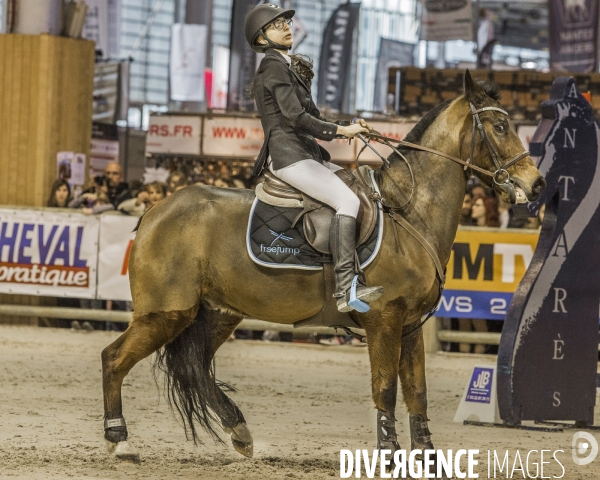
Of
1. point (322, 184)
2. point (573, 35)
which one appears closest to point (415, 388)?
point (322, 184)

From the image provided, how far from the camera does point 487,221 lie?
42.7 ft

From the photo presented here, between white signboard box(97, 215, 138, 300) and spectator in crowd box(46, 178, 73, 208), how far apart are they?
95 centimetres

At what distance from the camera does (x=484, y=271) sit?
1188cm

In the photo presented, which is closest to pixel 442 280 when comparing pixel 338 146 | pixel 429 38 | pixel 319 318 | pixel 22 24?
pixel 319 318

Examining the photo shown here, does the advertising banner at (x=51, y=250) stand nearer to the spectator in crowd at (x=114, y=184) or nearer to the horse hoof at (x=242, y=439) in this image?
the spectator in crowd at (x=114, y=184)

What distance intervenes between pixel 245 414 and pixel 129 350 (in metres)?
2.15

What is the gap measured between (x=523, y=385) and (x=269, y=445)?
215 cm

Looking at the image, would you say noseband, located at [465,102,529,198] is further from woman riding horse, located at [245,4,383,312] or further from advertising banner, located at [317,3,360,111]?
advertising banner, located at [317,3,360,111]

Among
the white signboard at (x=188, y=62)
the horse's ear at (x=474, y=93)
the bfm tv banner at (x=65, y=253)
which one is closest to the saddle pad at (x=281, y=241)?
the horse's ear at (x=474, y=93)

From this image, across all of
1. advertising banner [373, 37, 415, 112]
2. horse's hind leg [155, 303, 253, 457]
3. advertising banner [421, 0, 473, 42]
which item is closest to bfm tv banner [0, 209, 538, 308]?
horse's hind leg [155, 303, 253, 457]

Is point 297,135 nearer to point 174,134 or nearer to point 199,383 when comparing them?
point 199,383

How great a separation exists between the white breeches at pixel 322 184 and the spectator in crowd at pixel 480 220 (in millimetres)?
6610

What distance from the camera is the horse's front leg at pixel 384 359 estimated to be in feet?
19.3

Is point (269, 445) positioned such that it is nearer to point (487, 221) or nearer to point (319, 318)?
point (319, 318)
